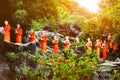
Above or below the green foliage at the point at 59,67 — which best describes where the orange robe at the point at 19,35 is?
above

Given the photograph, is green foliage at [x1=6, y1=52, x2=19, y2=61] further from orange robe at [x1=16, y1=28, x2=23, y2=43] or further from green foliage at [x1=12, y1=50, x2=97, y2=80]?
orange robe at [x1=16, y1=28, x2=23, y2=43]

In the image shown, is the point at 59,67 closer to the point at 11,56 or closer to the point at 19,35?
the point at 11,56

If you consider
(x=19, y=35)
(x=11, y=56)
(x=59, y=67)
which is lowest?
(x=59, y=67)

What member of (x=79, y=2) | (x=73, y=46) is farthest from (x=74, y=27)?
(x=79, y=2)

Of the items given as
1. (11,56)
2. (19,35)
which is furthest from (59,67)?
(19,35)

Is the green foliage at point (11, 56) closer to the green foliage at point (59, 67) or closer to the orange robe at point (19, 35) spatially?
the green foliage at point (59, 67)

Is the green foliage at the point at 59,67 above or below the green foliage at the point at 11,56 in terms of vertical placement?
below

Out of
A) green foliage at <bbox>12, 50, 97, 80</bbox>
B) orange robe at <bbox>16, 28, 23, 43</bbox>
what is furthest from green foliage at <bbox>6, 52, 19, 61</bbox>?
orange robe at <bbox>16, 28, 23, 43</bbox>

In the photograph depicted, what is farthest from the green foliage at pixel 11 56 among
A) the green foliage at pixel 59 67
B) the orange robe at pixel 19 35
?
the orange robe at pixel 19 35

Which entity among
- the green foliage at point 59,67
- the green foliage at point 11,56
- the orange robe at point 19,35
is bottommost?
the green foliage at point 59,67

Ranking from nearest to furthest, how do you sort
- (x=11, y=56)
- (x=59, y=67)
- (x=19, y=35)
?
(x=11, y=56) → (x=59, y=67) → (x=19, y=35)

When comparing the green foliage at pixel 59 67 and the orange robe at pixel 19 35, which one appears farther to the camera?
the orange robe at pixel 19 35

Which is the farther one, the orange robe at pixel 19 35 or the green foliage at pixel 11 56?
the orange robe at pixel 19 35

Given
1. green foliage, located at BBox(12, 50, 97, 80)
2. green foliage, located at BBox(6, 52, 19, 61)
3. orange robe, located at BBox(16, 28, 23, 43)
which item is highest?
orange robe, located at BBox(16, 28, 23, 43)
